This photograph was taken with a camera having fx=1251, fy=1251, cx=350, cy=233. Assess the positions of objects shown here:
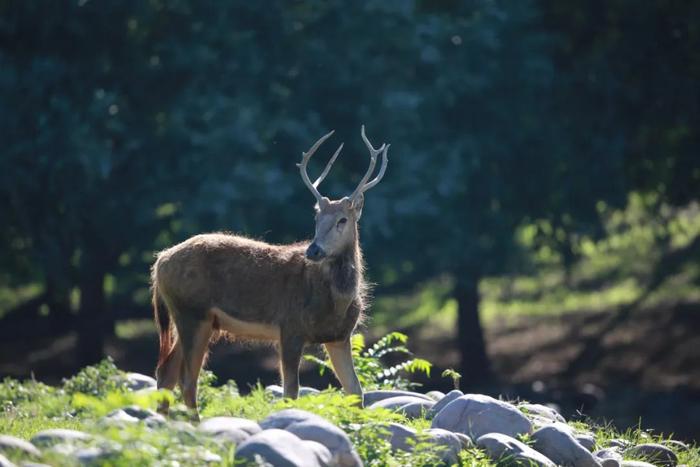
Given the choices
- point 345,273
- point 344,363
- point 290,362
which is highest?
point 345,273

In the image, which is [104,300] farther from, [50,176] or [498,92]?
[498,92]

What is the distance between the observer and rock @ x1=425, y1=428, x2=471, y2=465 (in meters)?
7.63

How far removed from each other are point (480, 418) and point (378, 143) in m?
9.47

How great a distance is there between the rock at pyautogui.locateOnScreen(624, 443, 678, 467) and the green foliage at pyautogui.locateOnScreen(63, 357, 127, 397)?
4.32m

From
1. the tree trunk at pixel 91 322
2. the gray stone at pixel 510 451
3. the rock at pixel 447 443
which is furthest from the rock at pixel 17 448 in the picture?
the tree trunk at pixel 91 322

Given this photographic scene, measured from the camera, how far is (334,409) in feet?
25.1

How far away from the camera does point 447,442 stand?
7.73 m

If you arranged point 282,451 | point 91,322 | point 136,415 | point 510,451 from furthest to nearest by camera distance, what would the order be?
1. point 91,322
2. point 136,415
3. point 510,451
4. point 282,451

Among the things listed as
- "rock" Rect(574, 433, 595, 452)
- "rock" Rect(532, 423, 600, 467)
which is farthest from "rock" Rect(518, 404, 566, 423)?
"rock" Rect(532, 423, 600, 467)

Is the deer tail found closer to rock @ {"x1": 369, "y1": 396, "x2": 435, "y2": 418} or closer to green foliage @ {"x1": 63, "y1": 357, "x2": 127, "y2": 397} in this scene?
green foliage @ {"x1": 63, "y1": 357, "x2": 127, "y2": 397}

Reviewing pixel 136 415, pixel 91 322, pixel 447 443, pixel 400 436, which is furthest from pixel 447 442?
pixel 91 322

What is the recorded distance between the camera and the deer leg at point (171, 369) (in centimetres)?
980

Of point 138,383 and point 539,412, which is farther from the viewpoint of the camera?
point 138,383

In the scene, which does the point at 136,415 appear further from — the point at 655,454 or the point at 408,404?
the point at 655,454
